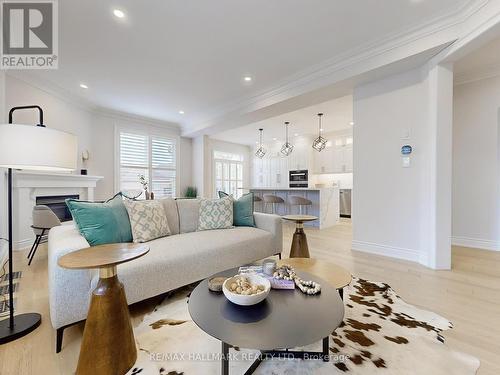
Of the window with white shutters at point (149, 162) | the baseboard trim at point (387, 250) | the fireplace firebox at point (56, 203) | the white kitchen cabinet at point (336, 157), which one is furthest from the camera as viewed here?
the white kitchen cabinet at point (336, 157)

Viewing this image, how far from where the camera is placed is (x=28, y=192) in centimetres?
342

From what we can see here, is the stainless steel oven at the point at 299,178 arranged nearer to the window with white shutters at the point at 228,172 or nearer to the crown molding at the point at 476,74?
the window with white shutters at the point at 228,172

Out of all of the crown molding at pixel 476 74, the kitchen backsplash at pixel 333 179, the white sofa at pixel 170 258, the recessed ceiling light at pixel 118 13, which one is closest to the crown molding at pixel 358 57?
the crown molding at pixel 476 74

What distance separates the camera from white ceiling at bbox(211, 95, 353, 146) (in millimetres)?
4793

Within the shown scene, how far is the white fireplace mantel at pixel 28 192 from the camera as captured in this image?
3.24 m

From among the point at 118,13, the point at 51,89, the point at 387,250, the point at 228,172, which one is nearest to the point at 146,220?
the point at 118,13

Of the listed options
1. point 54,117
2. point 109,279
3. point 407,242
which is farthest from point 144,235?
point 54,117

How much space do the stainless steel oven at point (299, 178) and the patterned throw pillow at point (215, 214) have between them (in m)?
5.38

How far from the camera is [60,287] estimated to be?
4.54ft

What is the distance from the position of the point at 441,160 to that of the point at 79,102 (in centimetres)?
592

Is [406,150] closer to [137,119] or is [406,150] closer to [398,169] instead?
[398,169]

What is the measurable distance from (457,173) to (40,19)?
582 cm

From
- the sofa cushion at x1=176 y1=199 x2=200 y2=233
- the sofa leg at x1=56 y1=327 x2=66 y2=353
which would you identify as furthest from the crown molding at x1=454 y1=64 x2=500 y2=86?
the sofa leg at x1=56 y1=327 x2=66 y2=353

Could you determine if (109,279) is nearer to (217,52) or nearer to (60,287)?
(60,287)
